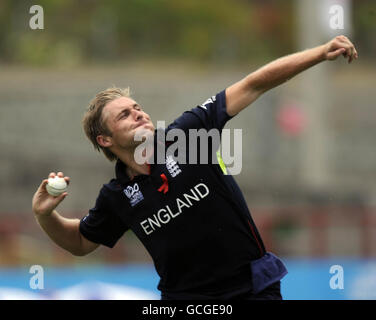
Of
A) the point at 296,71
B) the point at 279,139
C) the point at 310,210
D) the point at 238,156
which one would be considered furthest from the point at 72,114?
the point at 296,71

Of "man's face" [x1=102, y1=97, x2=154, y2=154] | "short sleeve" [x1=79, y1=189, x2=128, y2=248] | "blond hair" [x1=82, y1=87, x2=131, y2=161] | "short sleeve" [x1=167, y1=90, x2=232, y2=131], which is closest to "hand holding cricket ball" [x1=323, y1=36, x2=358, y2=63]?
"short sleeve" [x1=167, y1=90, x2=232, y2=131]

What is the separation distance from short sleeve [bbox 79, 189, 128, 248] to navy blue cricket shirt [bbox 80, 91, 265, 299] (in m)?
0.32

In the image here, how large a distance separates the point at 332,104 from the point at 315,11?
27.9 feet

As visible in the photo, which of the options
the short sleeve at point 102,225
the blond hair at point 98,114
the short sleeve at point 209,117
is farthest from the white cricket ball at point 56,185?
the short sleeve at point 209,117

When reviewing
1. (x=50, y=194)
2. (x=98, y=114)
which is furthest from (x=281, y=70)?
(x=50, y=194)

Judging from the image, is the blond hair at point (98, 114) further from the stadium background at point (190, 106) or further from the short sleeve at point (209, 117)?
the stadium background at point (190, 106)

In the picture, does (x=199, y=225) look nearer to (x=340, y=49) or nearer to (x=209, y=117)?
(x=209, y=117)

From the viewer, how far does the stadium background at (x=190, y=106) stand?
1420 cm

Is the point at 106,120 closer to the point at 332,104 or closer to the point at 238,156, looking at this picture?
the point at 238,156

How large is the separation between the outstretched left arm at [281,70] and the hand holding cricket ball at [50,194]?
1.21 metres

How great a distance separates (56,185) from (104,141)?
0.44m

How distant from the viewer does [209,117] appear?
5.22 m
